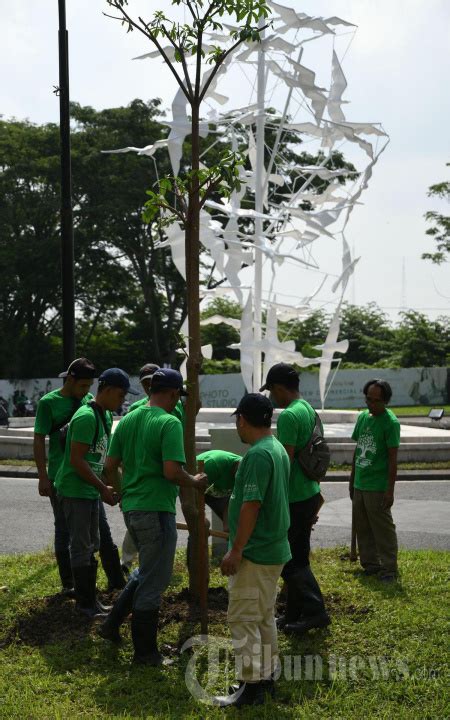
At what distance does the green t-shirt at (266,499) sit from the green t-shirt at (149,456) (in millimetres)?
527

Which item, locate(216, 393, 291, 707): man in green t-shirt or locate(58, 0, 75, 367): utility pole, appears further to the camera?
locate(58, 0, 75, 367): utility pole

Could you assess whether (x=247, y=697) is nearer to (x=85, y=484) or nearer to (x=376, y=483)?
(x=85, y=484)

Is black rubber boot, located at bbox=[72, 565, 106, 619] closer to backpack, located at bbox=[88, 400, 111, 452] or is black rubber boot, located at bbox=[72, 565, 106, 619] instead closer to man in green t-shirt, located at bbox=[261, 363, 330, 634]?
backpack, located at bbox=[88, 400, 111, 452]

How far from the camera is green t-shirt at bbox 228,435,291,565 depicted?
4398 mm

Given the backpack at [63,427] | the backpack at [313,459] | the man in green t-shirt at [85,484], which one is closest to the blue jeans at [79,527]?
the man in green t-shirt at [85,484]

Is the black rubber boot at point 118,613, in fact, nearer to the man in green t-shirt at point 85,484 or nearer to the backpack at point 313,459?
the man in green t-shirt at point 85,484

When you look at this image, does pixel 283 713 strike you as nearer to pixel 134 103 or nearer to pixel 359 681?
pixel 359 681

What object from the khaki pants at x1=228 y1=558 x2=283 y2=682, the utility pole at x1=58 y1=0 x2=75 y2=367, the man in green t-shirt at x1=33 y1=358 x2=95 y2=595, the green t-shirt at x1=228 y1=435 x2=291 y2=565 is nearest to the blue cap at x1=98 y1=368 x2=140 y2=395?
the man in green t-shirt at x1=33 y1=358 x2=95 y2=595

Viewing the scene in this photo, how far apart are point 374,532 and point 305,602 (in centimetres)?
163

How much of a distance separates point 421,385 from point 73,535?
35.8 m

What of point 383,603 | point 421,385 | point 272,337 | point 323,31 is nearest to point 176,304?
point 421,385

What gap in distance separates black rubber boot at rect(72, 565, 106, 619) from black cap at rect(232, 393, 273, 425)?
6.42ft

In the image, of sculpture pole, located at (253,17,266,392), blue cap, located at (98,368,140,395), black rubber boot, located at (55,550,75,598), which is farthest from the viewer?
sculpture pole, located at (253,17,266,392)

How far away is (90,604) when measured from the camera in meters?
5.94
